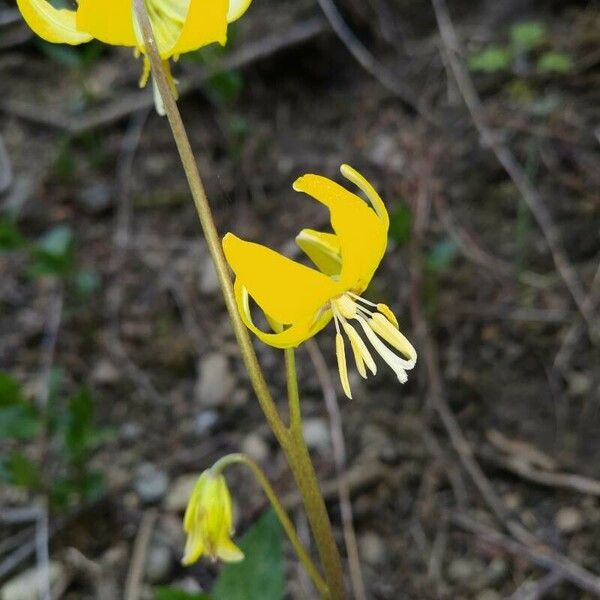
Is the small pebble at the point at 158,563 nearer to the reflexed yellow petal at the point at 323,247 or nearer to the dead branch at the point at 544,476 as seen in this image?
the dead branch at the point at 544,476

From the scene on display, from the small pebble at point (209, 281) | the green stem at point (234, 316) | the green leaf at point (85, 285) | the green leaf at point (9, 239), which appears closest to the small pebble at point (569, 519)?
the green stem at point (234, 316)

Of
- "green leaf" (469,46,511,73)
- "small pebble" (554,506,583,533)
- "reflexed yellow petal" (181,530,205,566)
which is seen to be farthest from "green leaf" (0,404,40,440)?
"green leaf" (469,46,511,73)

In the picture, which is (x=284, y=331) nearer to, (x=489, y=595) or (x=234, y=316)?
(x=234, y=316)

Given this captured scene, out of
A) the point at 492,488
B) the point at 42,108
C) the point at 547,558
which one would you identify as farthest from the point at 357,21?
the point at 547,558

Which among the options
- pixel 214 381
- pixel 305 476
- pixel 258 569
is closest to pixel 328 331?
pixel 214 381

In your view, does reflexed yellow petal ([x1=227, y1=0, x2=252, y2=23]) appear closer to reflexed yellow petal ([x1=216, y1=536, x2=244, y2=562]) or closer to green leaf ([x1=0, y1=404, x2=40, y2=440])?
reflexed yellow petal ([x1=216, y1=536, x2=244, y2=562])

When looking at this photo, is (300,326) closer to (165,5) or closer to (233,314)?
(233,314)
